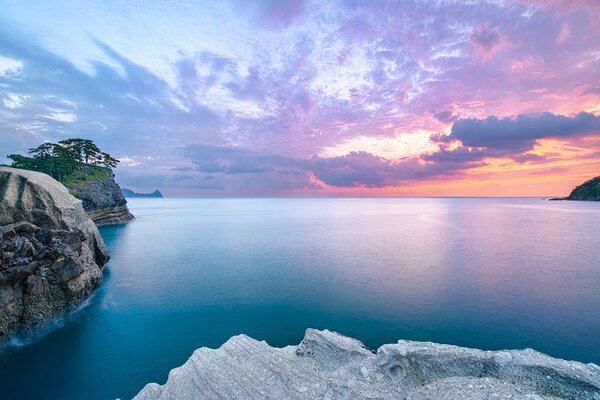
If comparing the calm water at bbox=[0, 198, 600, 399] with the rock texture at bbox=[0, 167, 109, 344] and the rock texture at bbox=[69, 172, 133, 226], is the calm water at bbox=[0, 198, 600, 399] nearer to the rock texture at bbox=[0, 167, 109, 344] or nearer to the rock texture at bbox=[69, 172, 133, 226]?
the rock texture at bbox=[0, 167, 109, 344]

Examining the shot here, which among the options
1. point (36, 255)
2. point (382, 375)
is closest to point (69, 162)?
point (36, 255)

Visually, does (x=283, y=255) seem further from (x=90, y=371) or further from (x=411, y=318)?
(x=90, y=371)

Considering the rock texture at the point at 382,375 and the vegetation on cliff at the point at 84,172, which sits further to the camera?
the vegetation on cliff at the point at 84,172

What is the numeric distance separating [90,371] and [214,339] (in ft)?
29.3

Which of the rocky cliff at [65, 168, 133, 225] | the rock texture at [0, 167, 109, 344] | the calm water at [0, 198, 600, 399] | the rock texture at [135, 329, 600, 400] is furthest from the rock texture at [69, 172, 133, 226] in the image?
the rock texture at [135, 329, 600, 400]

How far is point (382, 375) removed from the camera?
15.2 meters

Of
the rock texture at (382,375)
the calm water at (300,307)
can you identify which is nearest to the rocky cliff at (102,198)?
the calm water at (300,307)

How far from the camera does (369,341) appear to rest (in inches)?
907

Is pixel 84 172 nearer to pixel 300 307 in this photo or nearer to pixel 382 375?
pixel 300 307

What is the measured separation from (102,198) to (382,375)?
105 meters

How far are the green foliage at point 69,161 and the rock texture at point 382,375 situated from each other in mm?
93153

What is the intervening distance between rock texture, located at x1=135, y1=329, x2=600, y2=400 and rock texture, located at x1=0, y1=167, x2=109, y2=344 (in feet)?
55.1

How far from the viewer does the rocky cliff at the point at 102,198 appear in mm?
84188

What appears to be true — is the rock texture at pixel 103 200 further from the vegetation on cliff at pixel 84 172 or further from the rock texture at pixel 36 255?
the rock texture at pixel 36 255
